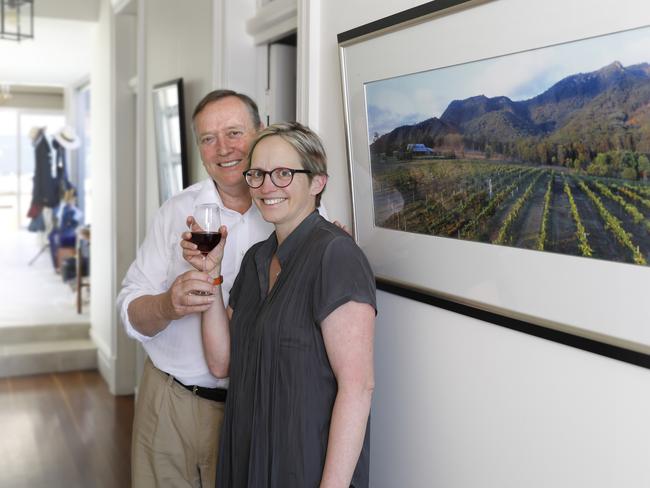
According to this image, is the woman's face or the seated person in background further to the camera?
the seated person in background

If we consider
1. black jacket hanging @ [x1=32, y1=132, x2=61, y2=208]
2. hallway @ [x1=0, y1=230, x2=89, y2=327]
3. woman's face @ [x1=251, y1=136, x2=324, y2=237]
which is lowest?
hallway @ [x1=0, y1=230, x2=89, y2=327]

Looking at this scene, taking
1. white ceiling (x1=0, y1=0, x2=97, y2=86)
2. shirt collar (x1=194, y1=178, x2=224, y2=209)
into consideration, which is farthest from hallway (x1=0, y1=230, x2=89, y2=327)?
shirt collar (x1=194, y1=178, x2=224, y2=209)

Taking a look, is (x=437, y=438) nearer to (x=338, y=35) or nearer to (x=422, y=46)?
(x=422, y=46)

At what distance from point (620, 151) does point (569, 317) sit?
0.32m

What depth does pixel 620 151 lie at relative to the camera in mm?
1174

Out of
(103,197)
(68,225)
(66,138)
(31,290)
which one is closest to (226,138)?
(103,197)

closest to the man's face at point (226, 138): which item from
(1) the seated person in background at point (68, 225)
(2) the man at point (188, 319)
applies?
(2) the man at point (188, 319)

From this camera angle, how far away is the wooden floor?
4246 mm

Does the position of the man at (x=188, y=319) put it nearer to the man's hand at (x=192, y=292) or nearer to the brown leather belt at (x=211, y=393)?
the brown leather belt at (x=211, y=393)

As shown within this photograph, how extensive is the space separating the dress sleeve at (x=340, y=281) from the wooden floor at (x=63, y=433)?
121 inches

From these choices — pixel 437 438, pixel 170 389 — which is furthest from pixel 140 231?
pixel 437 438

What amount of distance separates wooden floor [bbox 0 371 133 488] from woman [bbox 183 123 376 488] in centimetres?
279

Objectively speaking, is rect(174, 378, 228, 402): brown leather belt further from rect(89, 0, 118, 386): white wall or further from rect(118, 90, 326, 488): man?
rect(89, 0, 118, 386): white wall

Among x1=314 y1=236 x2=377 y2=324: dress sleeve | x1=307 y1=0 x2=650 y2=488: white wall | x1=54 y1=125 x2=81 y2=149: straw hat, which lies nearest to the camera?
x1=307 y1=0 x2=650 y2=488: white wall
